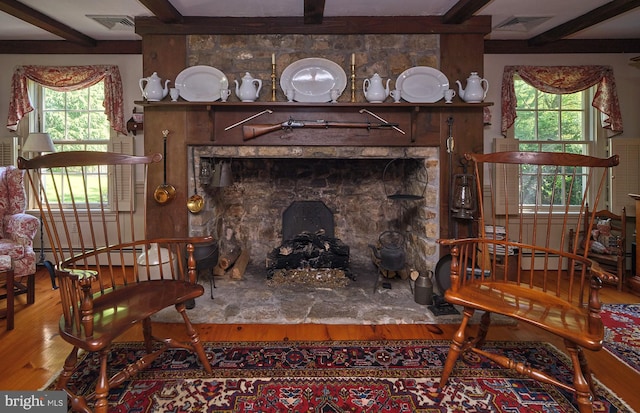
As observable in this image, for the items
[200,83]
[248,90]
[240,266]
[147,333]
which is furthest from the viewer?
[240,266]

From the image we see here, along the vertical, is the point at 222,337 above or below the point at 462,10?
below

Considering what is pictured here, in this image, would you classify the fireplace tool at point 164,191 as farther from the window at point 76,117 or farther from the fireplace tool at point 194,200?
the window at point 76,117

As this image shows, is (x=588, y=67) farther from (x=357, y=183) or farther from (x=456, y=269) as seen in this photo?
(x=456, y=269)

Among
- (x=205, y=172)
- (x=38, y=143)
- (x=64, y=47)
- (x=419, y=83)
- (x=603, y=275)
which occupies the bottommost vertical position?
(x=603, y=275)

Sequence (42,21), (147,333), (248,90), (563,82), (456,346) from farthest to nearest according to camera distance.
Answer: (563,82), (42,21), (248,90), (147,333), (456,346)

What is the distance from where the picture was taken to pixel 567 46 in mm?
3527

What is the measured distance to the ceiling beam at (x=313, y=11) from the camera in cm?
235

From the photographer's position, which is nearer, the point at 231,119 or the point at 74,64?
the point at 231,119

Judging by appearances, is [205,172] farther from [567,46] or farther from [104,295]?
[567,46]

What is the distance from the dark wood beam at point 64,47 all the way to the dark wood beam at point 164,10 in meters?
1.23

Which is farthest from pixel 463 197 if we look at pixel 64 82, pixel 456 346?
pixel 64 82

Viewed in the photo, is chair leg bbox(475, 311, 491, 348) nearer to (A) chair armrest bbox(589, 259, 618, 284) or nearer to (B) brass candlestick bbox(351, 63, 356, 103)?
(A) chair armrest bbox(589, 259, 618, 284)

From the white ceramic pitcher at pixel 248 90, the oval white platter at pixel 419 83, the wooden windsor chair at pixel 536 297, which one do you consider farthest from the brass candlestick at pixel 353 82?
the wooden windsor chair at pixel 536 297

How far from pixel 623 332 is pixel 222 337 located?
259 cm
